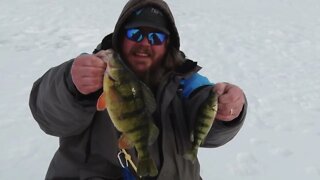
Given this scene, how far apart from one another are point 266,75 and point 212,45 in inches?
63.8

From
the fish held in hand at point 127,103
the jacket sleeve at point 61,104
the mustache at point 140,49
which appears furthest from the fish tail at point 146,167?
the mustache at point 140,49

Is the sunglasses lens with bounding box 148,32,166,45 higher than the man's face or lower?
higher

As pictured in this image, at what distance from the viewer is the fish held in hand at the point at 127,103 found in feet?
5.22

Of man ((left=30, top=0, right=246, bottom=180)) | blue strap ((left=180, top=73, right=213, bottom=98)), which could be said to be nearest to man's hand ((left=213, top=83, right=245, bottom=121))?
man ((left=30, top=0, right=246, bottom=180))

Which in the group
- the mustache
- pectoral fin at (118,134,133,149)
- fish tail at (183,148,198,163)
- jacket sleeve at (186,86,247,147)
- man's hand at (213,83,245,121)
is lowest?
fish tail at (183,148,198,163)

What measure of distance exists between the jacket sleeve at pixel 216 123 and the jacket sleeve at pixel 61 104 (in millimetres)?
542

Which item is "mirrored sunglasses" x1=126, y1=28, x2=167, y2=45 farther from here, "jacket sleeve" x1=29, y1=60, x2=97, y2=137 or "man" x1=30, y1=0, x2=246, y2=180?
"jacket sleeve" x1=29, y1=60, x2=97, y2=137

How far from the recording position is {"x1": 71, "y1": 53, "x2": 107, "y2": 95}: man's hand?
1700 mm

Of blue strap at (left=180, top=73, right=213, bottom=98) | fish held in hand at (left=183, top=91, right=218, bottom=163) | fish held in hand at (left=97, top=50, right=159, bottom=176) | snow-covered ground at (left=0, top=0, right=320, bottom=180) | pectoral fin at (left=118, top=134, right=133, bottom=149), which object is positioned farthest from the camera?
snow-covered ground at (left=0, top=0, right=320, bottom=180)

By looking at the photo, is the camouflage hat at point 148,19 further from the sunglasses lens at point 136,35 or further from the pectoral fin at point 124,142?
the pectoral fin at point 124,142

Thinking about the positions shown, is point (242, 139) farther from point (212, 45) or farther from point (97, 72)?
point (212, 45)

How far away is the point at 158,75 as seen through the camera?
7.72ft

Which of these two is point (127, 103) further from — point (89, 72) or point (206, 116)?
point (206, 116)

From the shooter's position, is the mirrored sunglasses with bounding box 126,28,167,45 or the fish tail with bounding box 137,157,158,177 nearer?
the fish tail with bounding box 137,157,158,177
